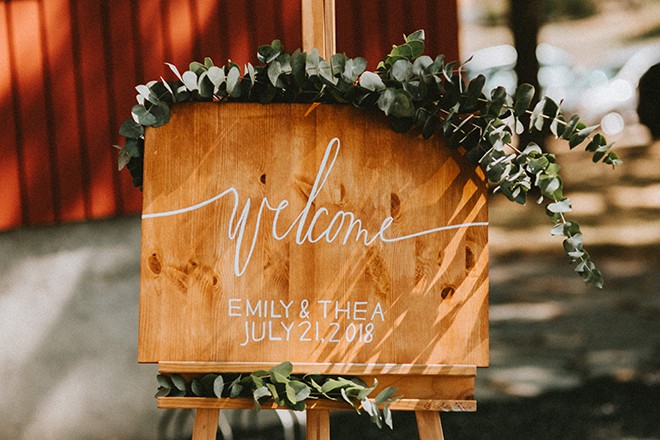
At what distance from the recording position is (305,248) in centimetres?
198

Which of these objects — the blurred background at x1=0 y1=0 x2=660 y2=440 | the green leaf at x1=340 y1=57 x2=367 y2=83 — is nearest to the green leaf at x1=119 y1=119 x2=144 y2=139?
the green leaf at x1=340 y1=57 x2=367 y2=83

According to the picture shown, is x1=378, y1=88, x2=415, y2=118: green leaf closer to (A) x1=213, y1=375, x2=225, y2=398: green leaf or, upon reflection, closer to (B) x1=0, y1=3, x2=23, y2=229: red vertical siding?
(A) x1=213, y1=375, x2=225, y2=398: green leaf

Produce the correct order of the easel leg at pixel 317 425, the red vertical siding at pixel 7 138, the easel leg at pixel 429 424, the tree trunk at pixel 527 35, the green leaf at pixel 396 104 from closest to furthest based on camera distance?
the green leaf at pixel 396 104 → the easel leg at pixel 429 424 → the easel leg at pixel 317 425 → the red vertical siding at pixel 7 138 → the tree trunk at pixel 527 35

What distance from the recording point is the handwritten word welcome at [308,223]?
198 centimetres

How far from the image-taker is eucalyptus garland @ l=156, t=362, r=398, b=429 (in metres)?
1.94

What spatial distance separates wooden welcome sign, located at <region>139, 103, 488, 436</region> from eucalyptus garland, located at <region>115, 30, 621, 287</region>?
0.04 metres

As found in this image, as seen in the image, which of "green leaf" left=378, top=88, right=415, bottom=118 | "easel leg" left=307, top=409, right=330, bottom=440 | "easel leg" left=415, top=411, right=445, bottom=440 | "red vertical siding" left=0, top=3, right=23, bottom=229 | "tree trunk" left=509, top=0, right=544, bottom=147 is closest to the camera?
"green leaf" left=378, top=88, right=415, bottom=118

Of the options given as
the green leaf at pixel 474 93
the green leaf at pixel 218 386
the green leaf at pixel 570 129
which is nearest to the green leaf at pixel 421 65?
the green leaf at pixel 474 93

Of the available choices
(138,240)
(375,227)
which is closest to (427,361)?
(375,227)

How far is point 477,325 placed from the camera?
201cm

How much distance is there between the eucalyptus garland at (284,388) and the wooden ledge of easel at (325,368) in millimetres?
19

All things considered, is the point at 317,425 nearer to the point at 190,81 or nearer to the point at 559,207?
the point at 559,207

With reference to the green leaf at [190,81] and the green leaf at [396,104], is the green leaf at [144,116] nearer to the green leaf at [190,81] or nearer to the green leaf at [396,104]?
the green leaf at [190,81]

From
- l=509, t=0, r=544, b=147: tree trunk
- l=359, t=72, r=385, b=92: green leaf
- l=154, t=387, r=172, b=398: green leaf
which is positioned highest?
l=509, t=0, r=544, b=147: tree trunk
